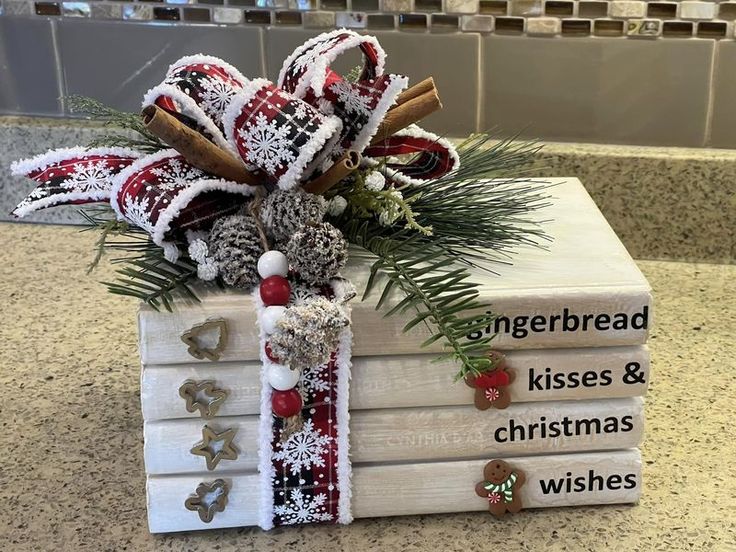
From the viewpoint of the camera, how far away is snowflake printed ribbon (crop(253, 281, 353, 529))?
0.53 meters

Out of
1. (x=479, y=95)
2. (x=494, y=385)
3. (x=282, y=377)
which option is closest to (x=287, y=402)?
(x=282, y=377)

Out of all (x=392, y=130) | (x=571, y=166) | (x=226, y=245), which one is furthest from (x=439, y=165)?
(x=571, y=166)

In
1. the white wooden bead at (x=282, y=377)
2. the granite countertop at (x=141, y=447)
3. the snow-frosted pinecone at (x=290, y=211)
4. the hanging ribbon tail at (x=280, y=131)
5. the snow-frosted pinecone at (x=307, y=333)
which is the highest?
the hanging ribbon tail at (x=280, y=131)

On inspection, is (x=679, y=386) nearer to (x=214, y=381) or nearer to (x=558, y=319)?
(x=558, y=319)

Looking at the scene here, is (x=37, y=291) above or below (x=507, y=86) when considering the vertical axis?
below

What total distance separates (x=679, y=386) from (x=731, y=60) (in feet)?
1.11

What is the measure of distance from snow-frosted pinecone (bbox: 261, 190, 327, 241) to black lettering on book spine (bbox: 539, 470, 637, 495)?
21cm

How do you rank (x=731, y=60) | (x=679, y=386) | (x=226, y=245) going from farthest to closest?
(x=731, y=60) → (x=679, y=386) → (x=226, y=245)

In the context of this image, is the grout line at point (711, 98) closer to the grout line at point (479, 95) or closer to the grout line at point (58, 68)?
the grout line at point (479, 95)

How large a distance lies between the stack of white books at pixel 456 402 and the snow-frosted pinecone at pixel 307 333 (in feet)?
0.09

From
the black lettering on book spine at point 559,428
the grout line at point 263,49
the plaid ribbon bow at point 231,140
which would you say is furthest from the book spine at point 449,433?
the grout line at point 263,49

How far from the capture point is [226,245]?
525 mm

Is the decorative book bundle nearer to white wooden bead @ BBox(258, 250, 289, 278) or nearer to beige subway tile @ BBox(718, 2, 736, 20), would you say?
white wooden bead @ BBox(258, 250, 289, 278)

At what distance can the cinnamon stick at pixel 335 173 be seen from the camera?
0.53 m
